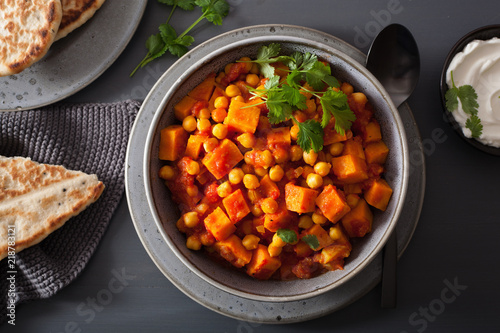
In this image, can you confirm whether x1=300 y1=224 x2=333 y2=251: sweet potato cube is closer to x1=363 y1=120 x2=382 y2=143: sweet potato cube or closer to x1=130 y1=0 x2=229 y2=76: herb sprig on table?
x1=363 y1=120 x2=382 y2=143: sweet potato cube

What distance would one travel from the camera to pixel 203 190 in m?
2.59

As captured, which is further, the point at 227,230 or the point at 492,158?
the point at 492,158

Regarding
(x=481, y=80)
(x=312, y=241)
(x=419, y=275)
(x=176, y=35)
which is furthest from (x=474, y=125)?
(x=176, y=35)

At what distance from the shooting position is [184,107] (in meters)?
2.59

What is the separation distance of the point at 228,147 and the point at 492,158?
1878 mm

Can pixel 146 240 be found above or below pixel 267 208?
below

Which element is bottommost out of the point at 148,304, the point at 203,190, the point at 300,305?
the point at 148,304

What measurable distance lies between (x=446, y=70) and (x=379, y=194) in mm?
1014

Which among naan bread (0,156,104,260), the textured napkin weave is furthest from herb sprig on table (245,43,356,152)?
naan bread (0,156,104,260)

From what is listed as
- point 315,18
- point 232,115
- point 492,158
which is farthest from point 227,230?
point 492,158

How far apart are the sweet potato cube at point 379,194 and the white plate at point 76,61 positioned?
1910 mm

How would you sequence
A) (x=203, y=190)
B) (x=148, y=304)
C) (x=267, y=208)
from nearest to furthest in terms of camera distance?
(x=267, y=208)
(x=203, y=190)
(x=148, y=304)

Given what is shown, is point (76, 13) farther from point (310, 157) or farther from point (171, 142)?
point (310, 157)

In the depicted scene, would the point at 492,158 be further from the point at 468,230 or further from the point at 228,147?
the point at 228,147
